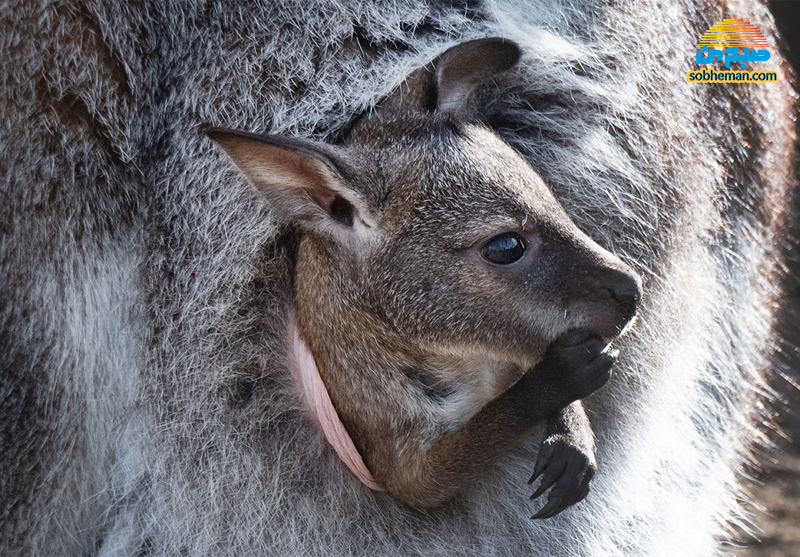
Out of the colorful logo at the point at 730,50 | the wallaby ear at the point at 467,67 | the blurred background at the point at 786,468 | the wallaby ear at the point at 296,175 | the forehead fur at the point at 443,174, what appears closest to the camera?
the wallaby ear at the point at 296,175

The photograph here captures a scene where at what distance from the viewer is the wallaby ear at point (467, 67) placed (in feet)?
5.95

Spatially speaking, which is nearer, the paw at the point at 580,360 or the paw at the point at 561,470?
the paw at the point at 580,360

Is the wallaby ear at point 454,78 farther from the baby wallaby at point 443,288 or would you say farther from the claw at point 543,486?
the claw at point 543,486

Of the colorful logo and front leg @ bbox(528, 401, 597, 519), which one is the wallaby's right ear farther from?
front leg @ bbox(528, 401, 597, 519)

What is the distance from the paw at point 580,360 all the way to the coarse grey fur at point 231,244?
427mm

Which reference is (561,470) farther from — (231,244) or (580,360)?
(231,244)

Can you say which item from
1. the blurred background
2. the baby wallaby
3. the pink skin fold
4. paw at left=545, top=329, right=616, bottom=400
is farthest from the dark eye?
the blurred background

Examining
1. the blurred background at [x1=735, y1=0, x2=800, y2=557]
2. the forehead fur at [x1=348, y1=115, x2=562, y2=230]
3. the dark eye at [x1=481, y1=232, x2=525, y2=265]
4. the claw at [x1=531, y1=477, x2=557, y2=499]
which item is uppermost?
the forehead fur at [x1=348, y1=115, x2=562, y2=230]

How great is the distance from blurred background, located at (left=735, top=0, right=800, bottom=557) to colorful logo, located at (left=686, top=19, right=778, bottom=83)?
1.27 m

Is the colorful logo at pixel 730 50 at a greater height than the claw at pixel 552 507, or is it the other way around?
the colorful logo at pixel 730 50

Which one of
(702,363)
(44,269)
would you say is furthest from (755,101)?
(44,269)

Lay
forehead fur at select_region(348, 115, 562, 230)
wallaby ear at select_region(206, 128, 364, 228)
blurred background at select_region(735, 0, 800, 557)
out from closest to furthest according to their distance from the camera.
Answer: wallaby ear at select_region(206, 128, 364, 228), forehead fur at select_region(348, 115, 562, 230), blurred background at select_region(735, 0, 800, 557)

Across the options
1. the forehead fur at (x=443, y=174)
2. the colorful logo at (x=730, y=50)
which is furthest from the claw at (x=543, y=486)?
the colorful logo at (x=730, y=50)

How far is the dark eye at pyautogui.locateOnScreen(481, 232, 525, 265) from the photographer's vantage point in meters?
1.66
